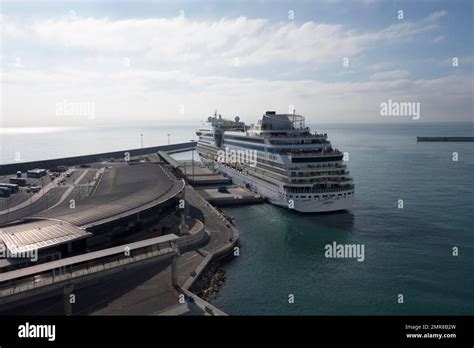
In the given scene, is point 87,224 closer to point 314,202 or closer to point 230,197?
point 314,202

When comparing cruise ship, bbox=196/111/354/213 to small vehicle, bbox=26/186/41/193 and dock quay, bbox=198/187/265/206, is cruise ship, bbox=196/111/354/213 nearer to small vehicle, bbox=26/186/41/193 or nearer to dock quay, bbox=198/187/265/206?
dock quay, bbox=198/187/265/206

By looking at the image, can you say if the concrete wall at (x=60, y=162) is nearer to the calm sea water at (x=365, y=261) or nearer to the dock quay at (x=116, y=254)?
the dock quay at (x=116, y=254)

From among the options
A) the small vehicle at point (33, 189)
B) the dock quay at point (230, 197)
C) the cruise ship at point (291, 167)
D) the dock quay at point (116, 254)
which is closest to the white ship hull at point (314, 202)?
the cruise ship at point (291, 167)

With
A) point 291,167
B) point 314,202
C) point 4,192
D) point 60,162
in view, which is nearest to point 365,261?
point 314,202

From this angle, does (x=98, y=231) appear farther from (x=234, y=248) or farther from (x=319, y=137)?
(x=319, y=137)

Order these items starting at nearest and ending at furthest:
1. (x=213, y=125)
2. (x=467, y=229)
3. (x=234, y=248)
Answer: (x=234, y=248), (x=467, y=229), (x=213, y=125)

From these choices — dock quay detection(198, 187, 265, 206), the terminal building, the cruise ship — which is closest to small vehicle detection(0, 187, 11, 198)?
the terminal building

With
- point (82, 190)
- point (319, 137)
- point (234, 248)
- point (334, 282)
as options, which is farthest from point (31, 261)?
point (319, 137)
